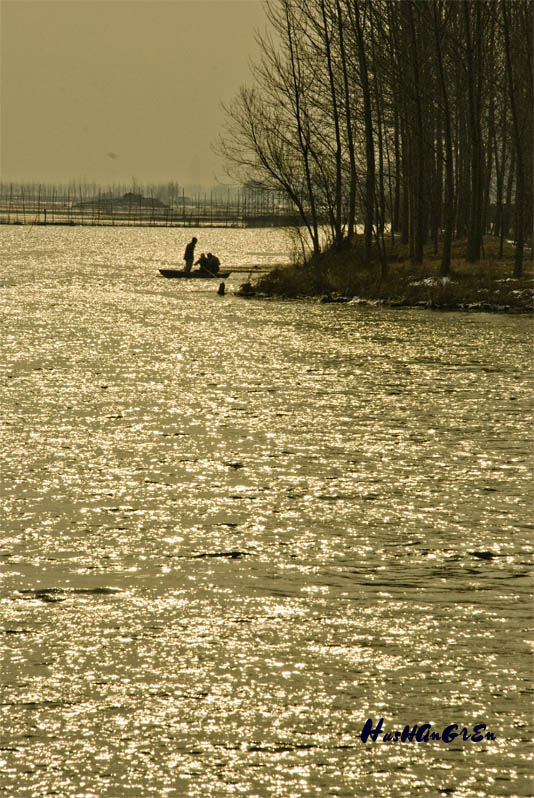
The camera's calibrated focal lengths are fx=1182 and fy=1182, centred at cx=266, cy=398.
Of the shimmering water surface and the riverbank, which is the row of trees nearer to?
the riverbank

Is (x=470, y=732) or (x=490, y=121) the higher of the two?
(x=490, y=121)

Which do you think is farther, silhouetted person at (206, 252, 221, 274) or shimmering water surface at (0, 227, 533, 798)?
silhouetted person at (206, 252, 221, 274)

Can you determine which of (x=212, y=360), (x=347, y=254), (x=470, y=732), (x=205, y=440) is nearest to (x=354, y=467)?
(x=205, y=440)

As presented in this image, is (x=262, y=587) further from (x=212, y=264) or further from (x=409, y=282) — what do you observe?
(x=212, y=264)

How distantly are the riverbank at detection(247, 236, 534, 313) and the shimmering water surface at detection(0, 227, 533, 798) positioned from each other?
17.5 m

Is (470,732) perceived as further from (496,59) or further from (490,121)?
(496,59)

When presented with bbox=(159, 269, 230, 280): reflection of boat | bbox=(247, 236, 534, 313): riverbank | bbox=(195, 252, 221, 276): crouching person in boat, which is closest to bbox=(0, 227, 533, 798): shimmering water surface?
bbox=(247, 236, 534, 313): riverbank

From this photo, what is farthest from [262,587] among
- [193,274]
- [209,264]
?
[193,274]

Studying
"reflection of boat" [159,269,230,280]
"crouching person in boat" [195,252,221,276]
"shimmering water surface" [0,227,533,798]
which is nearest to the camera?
"shimmering water surface" [0,227,533,798]

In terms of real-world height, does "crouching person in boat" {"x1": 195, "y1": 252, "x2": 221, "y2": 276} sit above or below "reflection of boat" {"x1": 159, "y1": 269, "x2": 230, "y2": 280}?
above

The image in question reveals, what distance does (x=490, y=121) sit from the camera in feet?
168

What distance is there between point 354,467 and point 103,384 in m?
8.99

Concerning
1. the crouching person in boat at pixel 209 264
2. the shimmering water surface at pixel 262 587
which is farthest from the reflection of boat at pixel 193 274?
the shimmering water surface at pixel 262 587

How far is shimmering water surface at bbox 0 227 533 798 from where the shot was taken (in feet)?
22.1
